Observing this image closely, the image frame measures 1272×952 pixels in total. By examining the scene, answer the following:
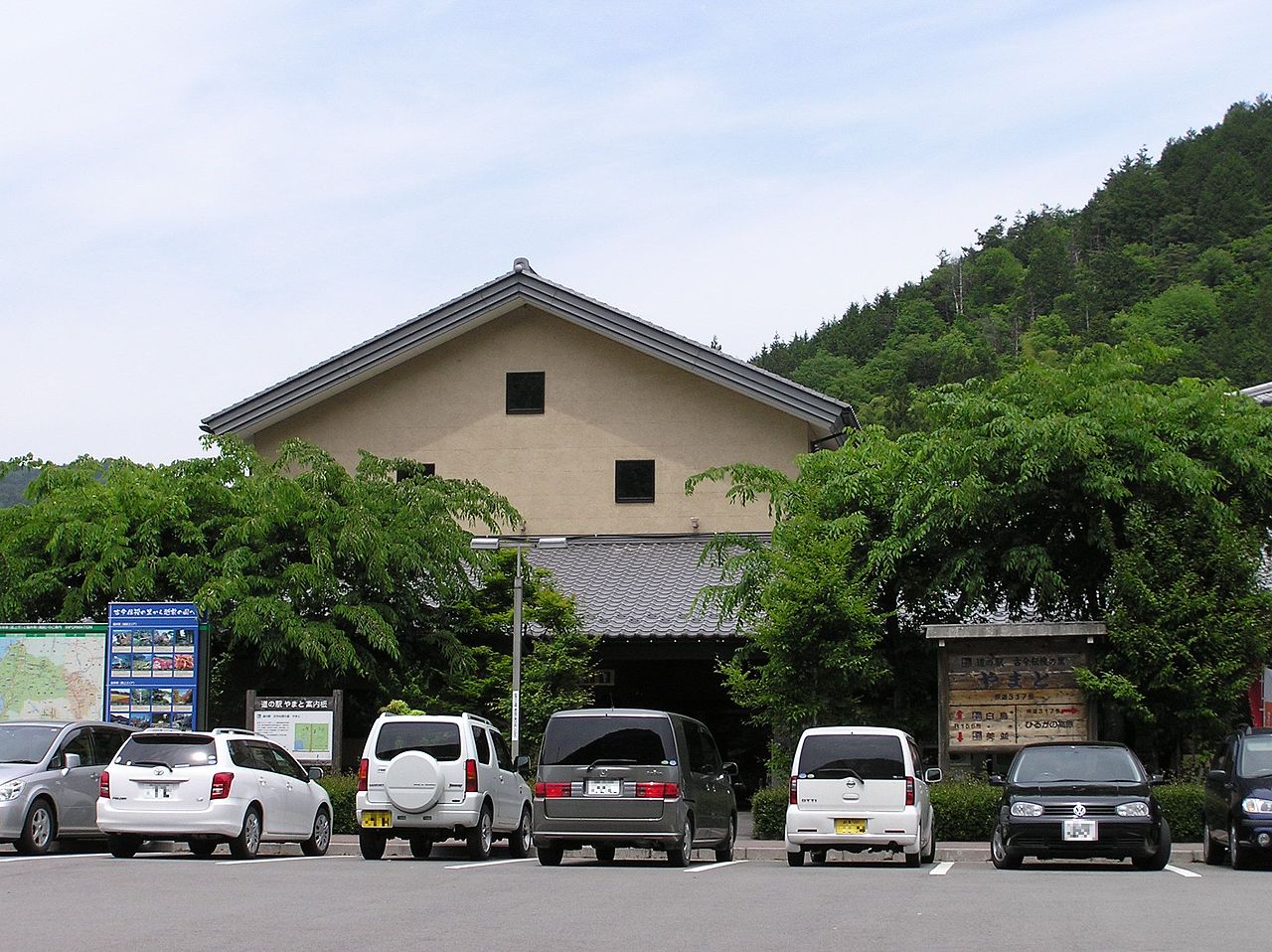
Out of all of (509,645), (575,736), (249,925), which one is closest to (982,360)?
(509,645)

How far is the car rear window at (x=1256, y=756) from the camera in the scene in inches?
720

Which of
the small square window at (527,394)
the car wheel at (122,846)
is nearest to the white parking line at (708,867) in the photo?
the car wheel at (122,846)

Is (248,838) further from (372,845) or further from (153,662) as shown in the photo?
(153,662)

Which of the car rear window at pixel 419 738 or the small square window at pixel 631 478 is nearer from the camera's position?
the car rear window at pixel 419 738

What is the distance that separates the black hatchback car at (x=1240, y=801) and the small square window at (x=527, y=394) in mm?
18339

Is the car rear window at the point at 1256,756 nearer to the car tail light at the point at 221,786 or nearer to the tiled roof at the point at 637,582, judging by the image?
the tiled roof at the point at 637,582

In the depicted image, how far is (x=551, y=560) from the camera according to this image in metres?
32.6

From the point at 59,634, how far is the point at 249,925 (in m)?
15.0

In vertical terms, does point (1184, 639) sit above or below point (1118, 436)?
below

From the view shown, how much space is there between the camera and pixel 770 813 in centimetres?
2350

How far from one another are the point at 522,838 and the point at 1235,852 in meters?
9.12

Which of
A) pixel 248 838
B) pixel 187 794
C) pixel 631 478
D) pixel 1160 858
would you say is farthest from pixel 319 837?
pixel 631 478

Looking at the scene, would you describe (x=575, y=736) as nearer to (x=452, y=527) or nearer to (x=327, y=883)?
(x=327, y=883)

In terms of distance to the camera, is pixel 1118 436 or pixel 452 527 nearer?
pixel 1118 436
